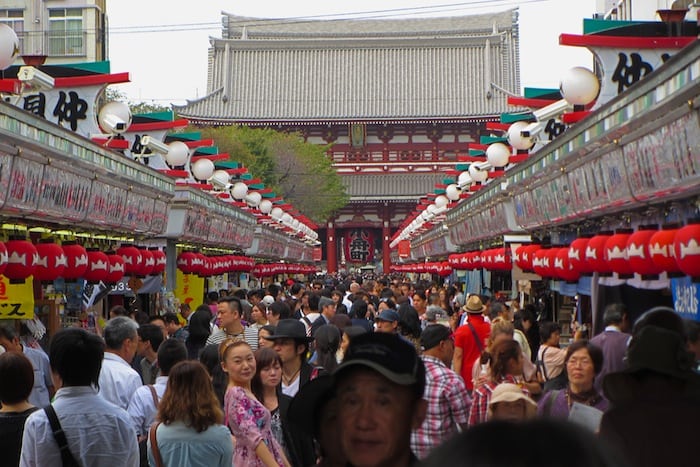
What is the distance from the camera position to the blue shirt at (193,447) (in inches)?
251

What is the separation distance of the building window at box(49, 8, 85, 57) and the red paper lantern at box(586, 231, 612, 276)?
33.7m

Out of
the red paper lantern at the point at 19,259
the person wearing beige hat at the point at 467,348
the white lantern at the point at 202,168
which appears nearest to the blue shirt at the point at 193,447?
the person wearing beige hat at the point at 467,348

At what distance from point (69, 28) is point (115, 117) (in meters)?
26.5

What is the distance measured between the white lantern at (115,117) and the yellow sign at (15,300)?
6.21 meters

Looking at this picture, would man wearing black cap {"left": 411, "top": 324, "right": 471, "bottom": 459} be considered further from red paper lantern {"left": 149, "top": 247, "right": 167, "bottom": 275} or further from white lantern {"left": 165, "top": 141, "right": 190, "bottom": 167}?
white lantern {"left": 165, "top": 141, "right": 190, "bottom": 167}

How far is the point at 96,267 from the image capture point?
14.6m

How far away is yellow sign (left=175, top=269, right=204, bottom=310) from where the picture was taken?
78.2 ft

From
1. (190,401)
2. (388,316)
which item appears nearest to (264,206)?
(388,316)

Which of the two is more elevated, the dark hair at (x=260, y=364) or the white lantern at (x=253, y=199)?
the white lantern at (x=253, y=199)

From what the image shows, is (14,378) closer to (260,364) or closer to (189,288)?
(260,364)

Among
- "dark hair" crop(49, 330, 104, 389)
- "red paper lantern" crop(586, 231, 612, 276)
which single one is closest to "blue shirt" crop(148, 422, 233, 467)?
"dark hair" crop(49, 330, 104, 389)

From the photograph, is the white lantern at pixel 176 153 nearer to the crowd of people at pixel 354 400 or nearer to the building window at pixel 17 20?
the crowd of people at pixel 354 400

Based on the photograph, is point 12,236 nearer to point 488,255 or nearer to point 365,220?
point 488,255

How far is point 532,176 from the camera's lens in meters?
17.4
